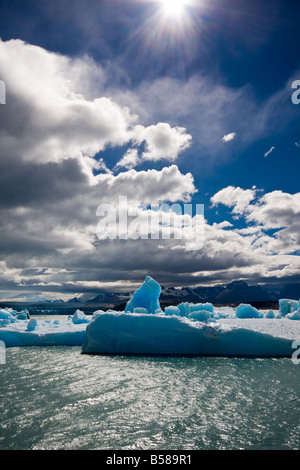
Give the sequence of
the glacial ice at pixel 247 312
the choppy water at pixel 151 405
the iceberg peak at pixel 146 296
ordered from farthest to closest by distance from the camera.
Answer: the glacial ice at pixel 247 312
the iceberg peak at pixel 146 296
the choppy water at pixel 151 405

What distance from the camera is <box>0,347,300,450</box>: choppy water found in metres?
4.39

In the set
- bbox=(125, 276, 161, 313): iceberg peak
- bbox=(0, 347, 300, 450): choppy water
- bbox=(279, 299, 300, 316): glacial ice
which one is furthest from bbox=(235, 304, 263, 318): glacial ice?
bbox=(0, 347, 300, 450): choppy water

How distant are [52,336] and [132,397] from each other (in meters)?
9.66

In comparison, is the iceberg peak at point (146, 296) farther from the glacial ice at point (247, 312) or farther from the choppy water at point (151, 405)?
the glacial ice at point (247, 312)

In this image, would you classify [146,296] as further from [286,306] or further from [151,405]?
[286,306]

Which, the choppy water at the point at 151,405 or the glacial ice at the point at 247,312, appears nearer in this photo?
the choppy water at the point at 151,405

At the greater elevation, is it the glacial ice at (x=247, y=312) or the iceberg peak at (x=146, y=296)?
the iceberg peak at (x=146, y=296)

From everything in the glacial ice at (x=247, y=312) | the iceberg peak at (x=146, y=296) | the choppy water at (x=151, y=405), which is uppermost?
the iceberg peak at (x=146, y=296)

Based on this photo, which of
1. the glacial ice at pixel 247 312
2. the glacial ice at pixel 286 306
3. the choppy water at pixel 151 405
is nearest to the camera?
the choppy water at pixel 151 405

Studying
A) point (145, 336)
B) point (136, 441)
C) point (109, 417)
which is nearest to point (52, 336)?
point (145, 336)

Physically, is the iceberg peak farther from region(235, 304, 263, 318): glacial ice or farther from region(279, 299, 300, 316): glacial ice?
region(279, 299, 300, 316): glacial ice

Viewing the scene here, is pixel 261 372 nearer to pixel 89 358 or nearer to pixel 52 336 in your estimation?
pixel 89 358

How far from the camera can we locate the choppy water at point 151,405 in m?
4.39

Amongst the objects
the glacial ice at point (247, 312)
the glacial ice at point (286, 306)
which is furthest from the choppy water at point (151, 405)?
the glacial ice at point (286, 306)
